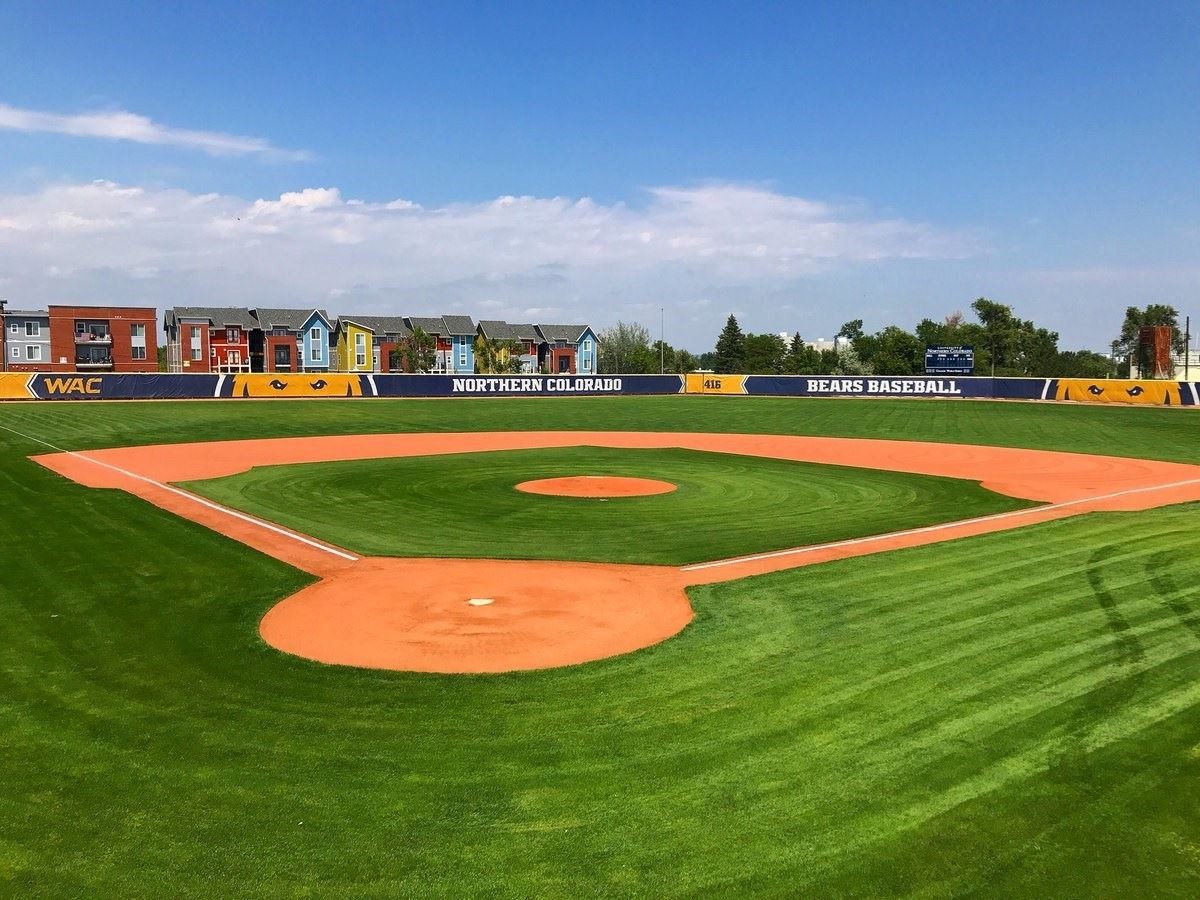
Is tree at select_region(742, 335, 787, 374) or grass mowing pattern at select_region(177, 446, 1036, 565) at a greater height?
tree at select_region(742, 335, 787, 374)

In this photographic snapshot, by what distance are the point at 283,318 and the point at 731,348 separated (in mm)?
66026

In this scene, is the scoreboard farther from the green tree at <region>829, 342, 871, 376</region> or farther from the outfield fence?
the green tree at <region>829, 342, 871, 376</region>

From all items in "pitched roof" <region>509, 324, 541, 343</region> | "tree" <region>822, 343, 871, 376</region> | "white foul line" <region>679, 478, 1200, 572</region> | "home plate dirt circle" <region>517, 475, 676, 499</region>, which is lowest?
"home plate dirt circle" <region>517, 475, 676, 499</region>

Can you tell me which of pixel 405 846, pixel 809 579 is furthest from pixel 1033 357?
pixel 405 846

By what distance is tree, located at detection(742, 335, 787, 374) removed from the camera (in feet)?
458

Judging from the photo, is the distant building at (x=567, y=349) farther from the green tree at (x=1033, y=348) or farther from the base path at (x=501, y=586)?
the base path at (x=501, y=586)

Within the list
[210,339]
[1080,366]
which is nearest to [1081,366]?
[1080,366]

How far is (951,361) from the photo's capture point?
76.6 meters

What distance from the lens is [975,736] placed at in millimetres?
7980

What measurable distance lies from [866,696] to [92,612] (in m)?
10.1

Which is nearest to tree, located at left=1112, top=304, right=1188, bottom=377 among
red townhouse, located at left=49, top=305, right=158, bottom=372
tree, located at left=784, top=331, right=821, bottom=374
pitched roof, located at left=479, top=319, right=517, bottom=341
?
tree, located at left=784, top=331, right=821, bottom=374

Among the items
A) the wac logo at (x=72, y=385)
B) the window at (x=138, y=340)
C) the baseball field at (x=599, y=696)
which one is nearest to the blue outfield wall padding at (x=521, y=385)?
the wac logo at (x=72, y=385)

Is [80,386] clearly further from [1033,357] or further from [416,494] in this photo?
[1033,357]

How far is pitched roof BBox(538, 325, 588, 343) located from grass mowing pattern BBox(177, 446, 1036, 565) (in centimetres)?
10702
